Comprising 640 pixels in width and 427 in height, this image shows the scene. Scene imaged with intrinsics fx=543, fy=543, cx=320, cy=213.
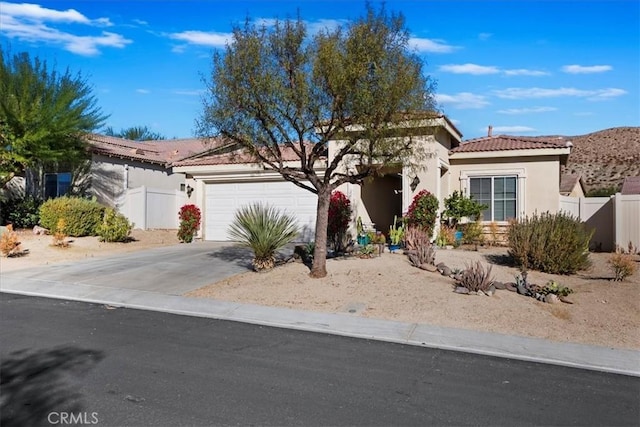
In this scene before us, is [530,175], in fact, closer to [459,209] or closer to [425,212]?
[459,209]

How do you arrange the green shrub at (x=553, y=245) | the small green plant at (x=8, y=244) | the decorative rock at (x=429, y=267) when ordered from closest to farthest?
the green shrub at (x=553, y=245) < the decorative rock at (x=429, y=267) < the small green plant at (x=8, y=244)

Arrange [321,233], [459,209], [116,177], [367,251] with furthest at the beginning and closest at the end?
[116,177]
[459,209]
[367,251]
[321,233]

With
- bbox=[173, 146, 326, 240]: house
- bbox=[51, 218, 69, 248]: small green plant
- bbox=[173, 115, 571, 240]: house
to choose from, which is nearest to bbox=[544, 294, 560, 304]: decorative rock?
bbox=[173, 115, 571, 240]: house

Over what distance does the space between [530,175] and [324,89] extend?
1029 centimetres

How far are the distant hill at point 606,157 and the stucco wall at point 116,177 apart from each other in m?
37.5

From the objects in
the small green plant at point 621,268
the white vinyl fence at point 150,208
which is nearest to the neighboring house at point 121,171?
the white vinyl fence at point 150,208

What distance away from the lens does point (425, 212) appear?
1647cm

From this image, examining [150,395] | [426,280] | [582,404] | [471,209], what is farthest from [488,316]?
[471,209]

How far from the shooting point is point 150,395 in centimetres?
527

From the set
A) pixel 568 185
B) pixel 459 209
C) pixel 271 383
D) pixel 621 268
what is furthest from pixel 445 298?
pixel 568 185

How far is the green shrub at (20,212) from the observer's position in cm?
2020

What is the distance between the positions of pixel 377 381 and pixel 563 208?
45.8 ft

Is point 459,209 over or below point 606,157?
below

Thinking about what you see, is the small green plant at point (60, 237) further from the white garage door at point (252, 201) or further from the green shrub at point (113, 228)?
the white garage door at point (252, 201)
